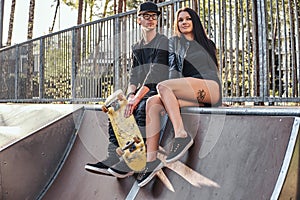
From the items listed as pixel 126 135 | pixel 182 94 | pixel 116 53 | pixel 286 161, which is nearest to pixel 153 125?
pixel 182 94

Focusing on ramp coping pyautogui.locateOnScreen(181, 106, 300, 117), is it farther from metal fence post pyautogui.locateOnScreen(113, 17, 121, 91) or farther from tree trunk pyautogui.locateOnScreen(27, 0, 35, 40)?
tree trunk pyautogui.locateOnScreen(27, 0, 35, 40)

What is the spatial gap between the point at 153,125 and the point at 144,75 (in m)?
0.80

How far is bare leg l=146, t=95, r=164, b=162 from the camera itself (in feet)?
13.1

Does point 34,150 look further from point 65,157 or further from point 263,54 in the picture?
point 263,54

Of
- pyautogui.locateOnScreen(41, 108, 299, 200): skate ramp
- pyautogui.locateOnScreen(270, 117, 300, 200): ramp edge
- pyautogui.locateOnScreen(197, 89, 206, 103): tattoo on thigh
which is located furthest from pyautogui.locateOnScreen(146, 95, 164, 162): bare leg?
pyautogui.locateOnScreen(270, 117, 300, 200): ramp edge


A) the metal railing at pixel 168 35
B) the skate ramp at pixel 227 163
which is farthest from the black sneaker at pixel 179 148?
the metal railing at pixel 168 35

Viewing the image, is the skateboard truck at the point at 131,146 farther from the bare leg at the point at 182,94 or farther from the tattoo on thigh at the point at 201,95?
the tattoo on thigh at the point at 201,95

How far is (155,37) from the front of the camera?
4.55 m

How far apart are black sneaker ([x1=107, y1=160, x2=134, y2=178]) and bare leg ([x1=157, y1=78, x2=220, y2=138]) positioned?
71 cm

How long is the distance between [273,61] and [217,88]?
5.39 ft

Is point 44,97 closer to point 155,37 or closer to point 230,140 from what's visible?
point 155,37

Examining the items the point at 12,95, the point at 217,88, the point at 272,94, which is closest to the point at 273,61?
the point at 272,94

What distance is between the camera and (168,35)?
264 inches

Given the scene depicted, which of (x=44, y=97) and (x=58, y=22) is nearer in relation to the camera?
(x=44, y=97)
